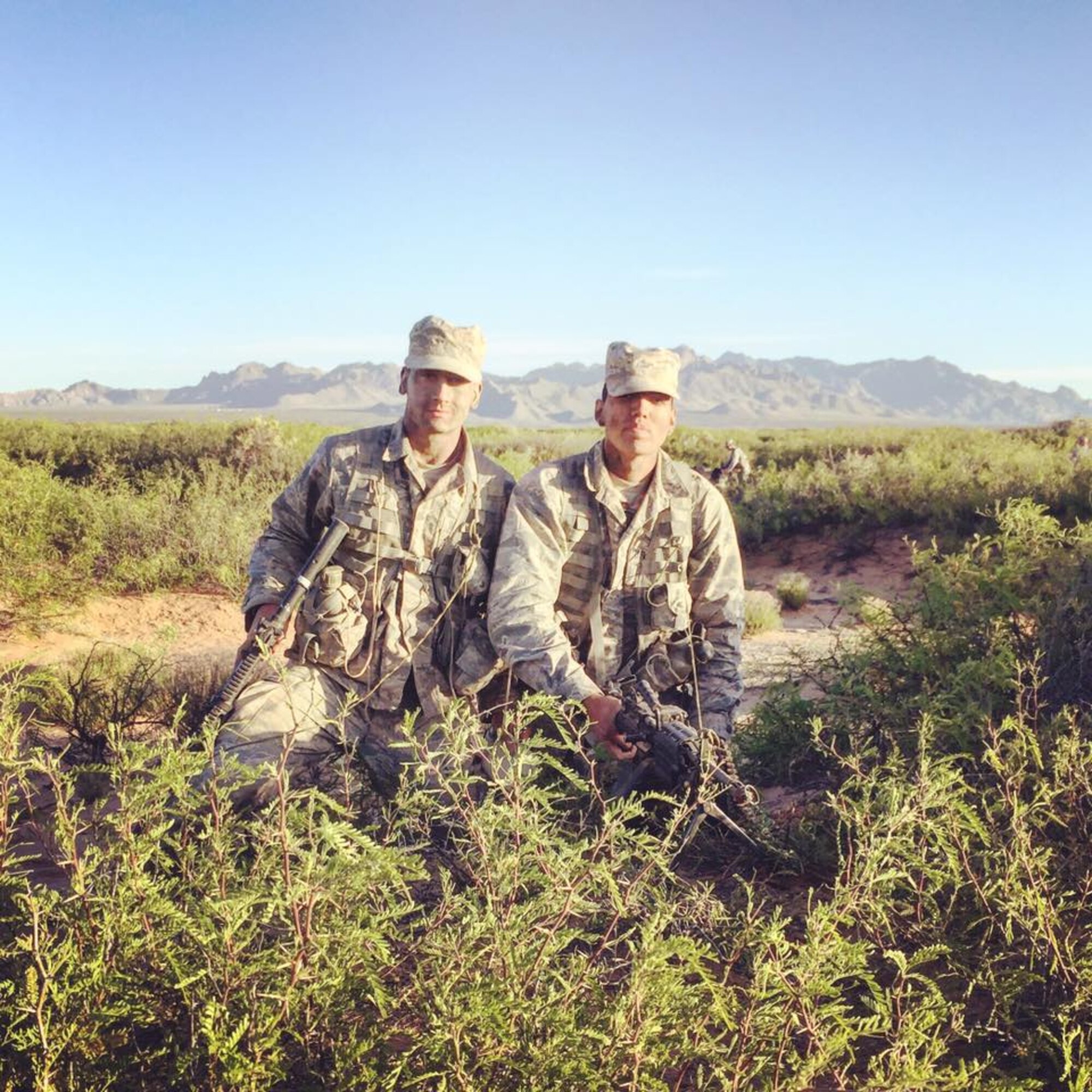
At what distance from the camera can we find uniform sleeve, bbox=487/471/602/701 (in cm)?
354

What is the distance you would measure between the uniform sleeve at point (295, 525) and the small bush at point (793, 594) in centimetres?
728

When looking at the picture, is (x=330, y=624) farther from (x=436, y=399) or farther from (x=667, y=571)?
(x=667, y=571)

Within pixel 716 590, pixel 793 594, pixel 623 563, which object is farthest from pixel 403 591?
pixel 793 594

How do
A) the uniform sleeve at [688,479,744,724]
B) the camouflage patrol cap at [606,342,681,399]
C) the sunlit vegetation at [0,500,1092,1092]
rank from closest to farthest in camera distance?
the sunlit vegetation at [0,500,1092,1092] → the camouflage patrol cap at [606,342,681,399] → the uniform sleeve at [688,479,744,724]

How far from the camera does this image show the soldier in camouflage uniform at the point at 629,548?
387 centimetres

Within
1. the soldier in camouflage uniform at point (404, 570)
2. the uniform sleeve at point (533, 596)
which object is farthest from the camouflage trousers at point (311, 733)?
the uniform sleeve at point (533, 596)

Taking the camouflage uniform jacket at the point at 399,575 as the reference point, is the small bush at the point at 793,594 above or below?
below

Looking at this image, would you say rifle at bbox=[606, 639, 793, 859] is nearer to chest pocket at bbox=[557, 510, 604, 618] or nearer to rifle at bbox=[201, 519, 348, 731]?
chest pocket at bbox=[557, 510, 604, 618]

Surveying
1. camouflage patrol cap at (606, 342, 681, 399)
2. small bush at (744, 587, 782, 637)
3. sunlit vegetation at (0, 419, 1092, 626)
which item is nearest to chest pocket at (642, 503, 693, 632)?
camouflage patrol cap at (606, 342, 681, 399)

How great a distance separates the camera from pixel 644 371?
380cm

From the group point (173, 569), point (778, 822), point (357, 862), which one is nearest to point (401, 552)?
point (778, 822)

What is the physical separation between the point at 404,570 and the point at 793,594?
7326 millimetres

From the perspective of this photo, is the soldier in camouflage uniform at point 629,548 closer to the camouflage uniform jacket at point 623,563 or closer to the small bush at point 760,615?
the camouflage uniform jacket at point 623,563

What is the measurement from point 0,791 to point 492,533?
7.38ft
